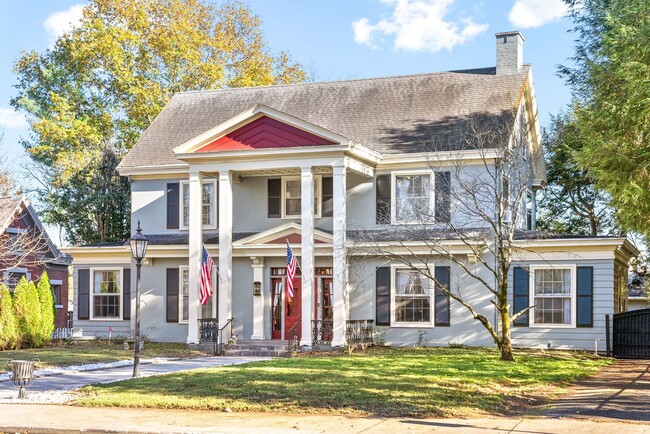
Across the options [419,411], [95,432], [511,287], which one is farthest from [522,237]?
[95,432]

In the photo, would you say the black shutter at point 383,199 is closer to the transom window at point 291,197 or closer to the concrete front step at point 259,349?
the transom window at point 291,197

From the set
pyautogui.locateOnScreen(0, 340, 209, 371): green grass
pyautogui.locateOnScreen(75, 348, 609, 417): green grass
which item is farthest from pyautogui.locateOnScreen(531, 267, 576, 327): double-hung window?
pyautogui.locateOnScreen(0, 340, 209, 371): green grass

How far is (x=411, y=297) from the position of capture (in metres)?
28.8

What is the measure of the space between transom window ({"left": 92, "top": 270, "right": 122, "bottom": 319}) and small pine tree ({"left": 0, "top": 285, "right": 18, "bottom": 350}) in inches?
154

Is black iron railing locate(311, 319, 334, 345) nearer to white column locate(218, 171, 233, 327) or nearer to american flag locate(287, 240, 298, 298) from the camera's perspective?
american flag locate(287, 240, 298, 298)

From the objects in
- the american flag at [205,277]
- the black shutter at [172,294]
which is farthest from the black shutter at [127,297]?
the american flag at [205,277]

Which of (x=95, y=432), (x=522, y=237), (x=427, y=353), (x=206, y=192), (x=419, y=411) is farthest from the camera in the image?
(x=206, y=192)

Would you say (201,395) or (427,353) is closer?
(201,395)

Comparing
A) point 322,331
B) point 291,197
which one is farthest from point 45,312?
point 322,331

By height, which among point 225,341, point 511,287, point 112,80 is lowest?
point 225,341

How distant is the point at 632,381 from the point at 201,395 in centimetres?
945

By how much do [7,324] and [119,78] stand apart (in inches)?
676

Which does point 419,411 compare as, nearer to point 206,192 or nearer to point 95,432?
point 95,432

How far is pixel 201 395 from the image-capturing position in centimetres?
1642
